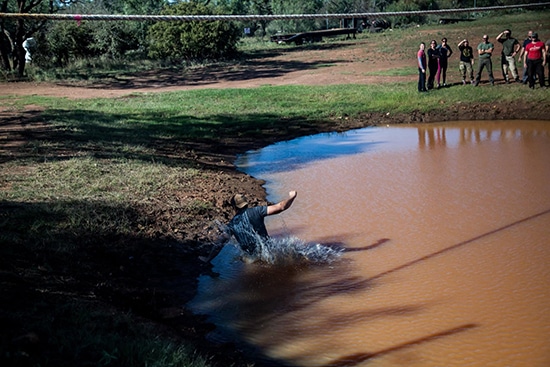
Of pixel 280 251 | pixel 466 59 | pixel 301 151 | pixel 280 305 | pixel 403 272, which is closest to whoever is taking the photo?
pixel 280 305

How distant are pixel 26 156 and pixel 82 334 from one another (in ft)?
25.5

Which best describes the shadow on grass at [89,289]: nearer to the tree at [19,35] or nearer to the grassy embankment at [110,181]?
the grassy embankment at [110,181]

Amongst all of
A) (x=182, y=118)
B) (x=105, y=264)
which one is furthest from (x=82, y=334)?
(x=182, y=118)

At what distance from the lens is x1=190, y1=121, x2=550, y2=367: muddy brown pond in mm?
5301

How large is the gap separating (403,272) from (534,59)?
43.1 ft

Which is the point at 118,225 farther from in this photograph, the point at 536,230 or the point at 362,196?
the point at 536,230

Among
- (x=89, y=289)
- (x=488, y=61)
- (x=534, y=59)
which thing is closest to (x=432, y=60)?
(x=488, y=61)

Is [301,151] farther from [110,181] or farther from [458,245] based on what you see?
[458,245]

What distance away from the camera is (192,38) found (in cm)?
3538

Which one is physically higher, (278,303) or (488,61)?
(488,61)

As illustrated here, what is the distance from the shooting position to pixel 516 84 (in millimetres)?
18234

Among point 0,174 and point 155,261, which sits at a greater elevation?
point 0,174

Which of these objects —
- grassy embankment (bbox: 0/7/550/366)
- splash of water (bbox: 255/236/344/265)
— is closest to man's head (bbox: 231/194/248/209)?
splash of water (bbox: 255/236/344/265)

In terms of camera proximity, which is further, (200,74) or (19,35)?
(200,74)
